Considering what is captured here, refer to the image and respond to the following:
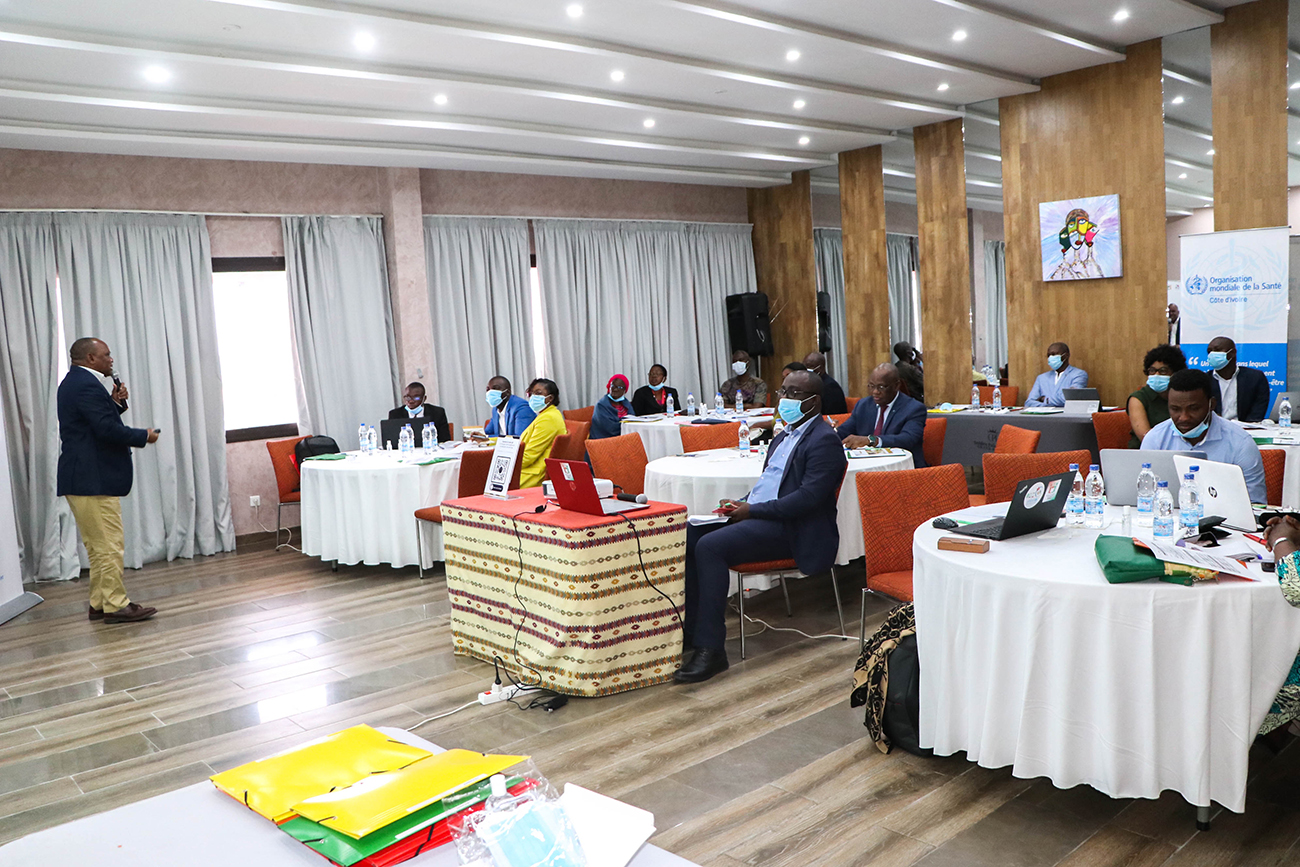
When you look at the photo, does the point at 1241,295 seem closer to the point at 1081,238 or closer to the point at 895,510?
the point at 1081,238

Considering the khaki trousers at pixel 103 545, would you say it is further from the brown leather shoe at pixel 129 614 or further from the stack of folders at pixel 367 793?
the stack of folders at pixel 367 793

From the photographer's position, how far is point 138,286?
8250 mm

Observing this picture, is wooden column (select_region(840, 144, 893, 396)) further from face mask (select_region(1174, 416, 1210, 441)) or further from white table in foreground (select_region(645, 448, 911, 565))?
face mask (select_region(1174, 416, 1210, 441))

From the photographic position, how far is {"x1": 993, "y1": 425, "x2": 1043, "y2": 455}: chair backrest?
5137 millimetres

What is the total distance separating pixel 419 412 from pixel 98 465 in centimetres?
317

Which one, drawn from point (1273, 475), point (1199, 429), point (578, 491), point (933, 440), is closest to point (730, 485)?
point (578, 491)

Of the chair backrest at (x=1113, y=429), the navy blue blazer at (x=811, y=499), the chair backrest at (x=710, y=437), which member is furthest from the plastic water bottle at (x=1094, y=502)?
the chair backrest at (x=710, y=437)

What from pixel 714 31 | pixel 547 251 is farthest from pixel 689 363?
pixel 714 31

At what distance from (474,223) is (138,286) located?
3.43m

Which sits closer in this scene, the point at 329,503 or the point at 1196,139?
the point at 329,503

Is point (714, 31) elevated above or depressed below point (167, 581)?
above

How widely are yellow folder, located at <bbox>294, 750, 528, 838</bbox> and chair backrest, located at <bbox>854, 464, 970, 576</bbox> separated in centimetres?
295

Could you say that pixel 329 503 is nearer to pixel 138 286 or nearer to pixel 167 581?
pixel 167 581

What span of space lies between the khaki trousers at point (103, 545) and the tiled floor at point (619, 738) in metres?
0.24
